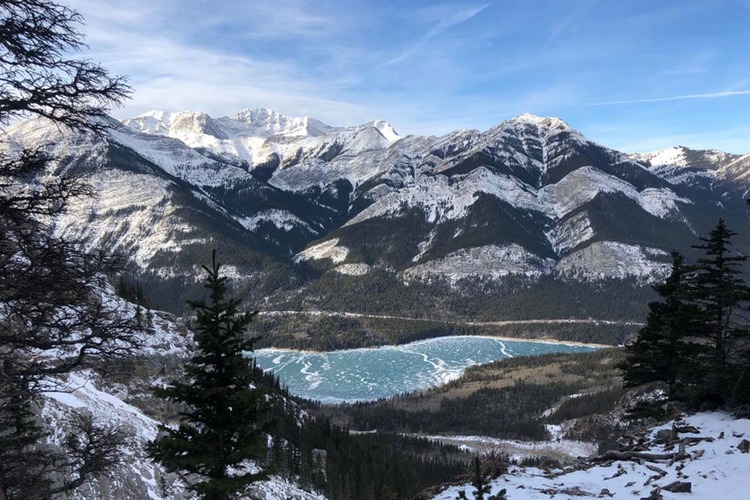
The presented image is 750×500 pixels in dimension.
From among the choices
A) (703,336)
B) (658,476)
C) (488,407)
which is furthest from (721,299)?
(488,407)

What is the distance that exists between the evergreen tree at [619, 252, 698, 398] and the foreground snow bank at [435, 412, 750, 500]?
10.6m

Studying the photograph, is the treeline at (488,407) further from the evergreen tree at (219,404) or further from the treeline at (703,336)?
the evergreen tree at (219,404)

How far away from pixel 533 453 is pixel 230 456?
4805 inches

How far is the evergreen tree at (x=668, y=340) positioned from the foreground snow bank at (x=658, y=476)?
34.6ft

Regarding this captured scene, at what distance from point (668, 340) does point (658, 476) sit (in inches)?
765

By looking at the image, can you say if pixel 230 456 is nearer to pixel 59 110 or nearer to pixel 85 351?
pixel 85 351

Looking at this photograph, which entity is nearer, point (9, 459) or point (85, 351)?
point (85, 351)

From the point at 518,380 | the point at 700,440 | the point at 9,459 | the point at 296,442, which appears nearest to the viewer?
the point at 9,459

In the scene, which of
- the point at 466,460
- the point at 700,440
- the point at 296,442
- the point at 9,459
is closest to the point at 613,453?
the point at 700,440

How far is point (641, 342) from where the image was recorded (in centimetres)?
3509

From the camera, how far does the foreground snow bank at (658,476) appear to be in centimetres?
1470

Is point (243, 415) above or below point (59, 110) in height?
below

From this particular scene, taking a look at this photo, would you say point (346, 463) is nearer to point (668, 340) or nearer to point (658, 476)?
point (668, 340)

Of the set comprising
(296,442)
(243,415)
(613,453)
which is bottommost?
(296,442)
